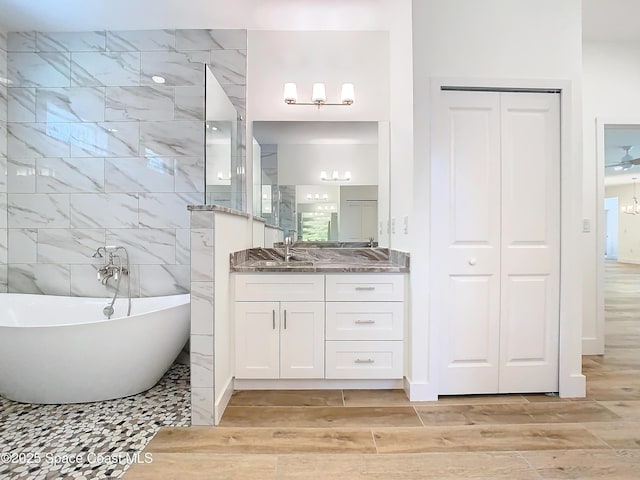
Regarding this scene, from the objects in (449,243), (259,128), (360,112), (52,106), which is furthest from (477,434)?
(52,106)

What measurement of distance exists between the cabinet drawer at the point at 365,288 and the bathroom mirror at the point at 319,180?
645mm

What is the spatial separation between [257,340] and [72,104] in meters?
2.48

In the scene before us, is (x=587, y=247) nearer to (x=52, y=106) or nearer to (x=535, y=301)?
(x=535, y=301)

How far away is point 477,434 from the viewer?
1784 millimetres

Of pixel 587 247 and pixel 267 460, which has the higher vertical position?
pixel 587 247

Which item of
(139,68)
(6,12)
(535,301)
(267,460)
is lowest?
(267,460)

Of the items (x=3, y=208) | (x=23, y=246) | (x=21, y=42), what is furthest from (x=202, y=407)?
(x=21, y=42)

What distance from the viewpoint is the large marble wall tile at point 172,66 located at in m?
2.76

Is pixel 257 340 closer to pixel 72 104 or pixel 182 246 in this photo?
pixel 182 246

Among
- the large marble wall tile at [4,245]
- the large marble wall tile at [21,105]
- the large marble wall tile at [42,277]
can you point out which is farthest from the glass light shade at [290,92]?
the large marble wall tile at [4,245]

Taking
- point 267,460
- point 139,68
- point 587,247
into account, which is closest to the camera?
point 267,460

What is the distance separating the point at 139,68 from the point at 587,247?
4.14 m

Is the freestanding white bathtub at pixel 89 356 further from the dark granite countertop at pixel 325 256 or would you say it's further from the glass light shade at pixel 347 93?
the glass light shade at pixel 347 93

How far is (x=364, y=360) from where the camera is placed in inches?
89.0
